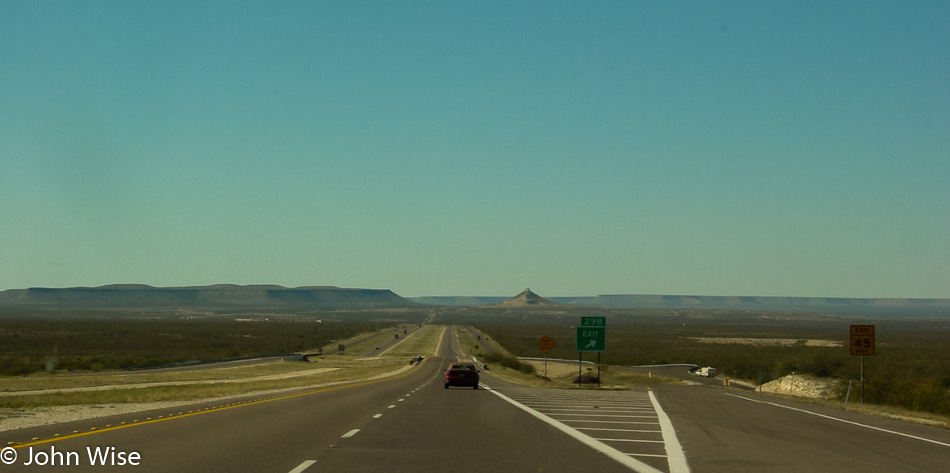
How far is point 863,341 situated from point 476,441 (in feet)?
74.1

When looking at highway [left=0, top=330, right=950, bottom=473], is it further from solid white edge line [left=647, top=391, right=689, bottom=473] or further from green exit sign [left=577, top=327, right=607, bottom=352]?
green exit sign [left=577, top=327, right=607, bottom=352]

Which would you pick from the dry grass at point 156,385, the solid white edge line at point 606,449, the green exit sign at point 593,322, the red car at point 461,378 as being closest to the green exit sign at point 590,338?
the green exit sign at point 593,322

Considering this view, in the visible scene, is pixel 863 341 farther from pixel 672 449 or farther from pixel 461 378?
pixel 672 449

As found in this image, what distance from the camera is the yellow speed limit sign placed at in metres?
32.5

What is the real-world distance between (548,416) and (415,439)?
22.7 ft


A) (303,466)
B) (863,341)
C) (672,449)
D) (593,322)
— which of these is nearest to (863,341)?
(863,341)

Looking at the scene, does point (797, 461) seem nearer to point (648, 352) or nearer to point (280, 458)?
point (280, 458)

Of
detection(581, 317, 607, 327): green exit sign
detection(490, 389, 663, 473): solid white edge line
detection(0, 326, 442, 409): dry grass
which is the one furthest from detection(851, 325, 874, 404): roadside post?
detection(0, 326, 442, 409): dry grass

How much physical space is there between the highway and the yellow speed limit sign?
911 centimetres

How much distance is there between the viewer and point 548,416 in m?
22.0

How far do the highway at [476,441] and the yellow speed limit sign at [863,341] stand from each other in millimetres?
9113

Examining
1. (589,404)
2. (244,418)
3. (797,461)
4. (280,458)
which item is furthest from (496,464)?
(589,404)

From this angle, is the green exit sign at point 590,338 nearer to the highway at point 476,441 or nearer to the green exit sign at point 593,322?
the green exit sign at point 593,322

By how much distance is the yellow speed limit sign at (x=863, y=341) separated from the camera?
107 ft
